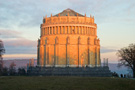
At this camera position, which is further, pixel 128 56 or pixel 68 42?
pixel 68 42

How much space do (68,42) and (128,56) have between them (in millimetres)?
19936

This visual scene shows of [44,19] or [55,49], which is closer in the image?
[55,49]

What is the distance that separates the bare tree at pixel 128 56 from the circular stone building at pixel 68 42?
12.8 metres

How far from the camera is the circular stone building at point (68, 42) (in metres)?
69.1

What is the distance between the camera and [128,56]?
58.4 metres

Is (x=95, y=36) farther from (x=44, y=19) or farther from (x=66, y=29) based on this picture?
(x=44, y=19)

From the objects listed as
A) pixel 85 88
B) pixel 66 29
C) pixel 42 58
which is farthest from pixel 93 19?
pixel 85 88

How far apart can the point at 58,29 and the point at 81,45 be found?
9.43 metres

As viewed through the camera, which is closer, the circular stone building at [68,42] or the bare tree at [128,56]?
the bare tree at [128,56]

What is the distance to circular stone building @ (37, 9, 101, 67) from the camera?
6906 centimetres

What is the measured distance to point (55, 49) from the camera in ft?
227

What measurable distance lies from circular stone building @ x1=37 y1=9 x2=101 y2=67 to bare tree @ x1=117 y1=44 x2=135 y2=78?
12.8m

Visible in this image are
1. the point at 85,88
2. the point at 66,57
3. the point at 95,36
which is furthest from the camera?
the point at 95,36

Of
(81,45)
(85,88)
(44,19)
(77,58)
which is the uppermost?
(44,19)
